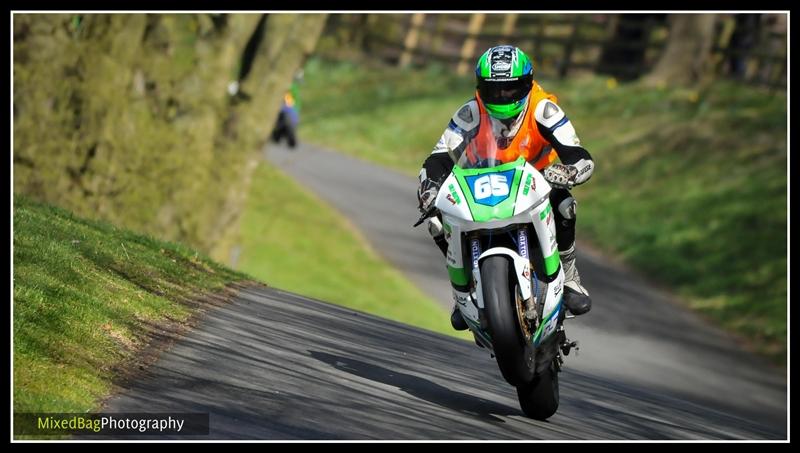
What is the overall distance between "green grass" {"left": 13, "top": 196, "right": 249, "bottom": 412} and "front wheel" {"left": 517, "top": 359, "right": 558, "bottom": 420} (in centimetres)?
243

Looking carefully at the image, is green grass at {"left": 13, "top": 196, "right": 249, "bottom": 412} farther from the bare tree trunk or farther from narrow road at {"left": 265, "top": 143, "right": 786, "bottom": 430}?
the bare tree trunk

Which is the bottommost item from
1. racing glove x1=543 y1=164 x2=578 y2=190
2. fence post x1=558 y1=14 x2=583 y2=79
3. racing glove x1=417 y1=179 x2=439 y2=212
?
racing glove x1=417 y1=179 x2=439 y2=212

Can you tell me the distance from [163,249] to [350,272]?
373 inches

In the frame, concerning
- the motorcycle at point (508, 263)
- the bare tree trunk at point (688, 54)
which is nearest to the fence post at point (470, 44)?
the bare tree trunk at point (688, 54)

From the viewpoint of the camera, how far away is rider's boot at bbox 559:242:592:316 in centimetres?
951

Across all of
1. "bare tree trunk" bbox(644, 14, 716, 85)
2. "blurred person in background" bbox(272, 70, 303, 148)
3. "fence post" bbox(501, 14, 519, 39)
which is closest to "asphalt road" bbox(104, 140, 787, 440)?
"blurred person in background" bbox(272, 70, 303, 148)

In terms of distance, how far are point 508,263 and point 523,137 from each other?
1.01m

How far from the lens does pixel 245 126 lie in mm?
19844

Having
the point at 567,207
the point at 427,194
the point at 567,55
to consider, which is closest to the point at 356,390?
the point at 427,194

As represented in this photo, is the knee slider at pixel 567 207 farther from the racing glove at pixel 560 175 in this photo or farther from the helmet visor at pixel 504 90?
the helmet visor at pixel 504 90

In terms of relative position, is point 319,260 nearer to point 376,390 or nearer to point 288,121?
point 288,121

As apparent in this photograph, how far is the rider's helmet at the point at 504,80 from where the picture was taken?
8.91 meters
